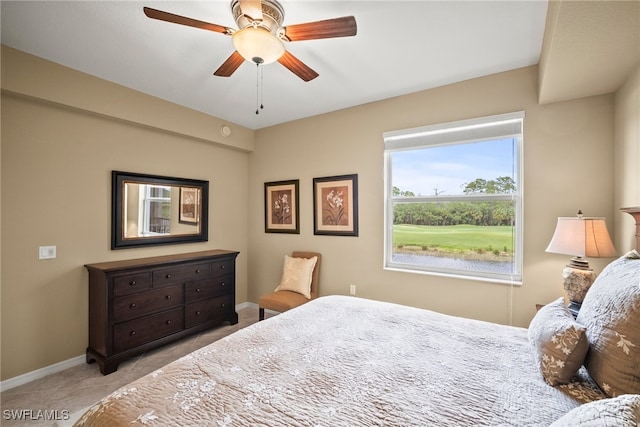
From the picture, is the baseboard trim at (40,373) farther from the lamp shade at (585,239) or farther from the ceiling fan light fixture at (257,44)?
the lamp shade at (585,239)

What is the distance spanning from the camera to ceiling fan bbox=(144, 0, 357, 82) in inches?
59.4

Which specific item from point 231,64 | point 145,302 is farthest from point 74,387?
point 231,64

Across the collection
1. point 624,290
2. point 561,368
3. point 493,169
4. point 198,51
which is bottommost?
point 561,368

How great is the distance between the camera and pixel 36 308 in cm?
247

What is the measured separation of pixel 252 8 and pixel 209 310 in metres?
3.13

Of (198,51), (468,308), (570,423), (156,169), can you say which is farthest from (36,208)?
(468,308)

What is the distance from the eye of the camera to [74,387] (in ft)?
7.63

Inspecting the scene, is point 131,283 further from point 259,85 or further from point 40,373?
point 259,85

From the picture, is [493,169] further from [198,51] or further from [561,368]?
[198,51]

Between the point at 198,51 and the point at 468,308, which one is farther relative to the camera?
the point at 468,308

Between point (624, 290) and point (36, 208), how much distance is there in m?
3.95

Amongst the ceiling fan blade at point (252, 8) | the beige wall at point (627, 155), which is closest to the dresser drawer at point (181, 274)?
the ceiling fan blade at point (252, 8)

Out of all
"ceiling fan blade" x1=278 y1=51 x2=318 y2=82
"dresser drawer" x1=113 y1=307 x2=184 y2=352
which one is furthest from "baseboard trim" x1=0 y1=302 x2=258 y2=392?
"ceiling fan blade" x1=278 y1=51 x2=318 y2=82

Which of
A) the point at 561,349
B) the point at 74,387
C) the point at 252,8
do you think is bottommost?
the point at 74,387
